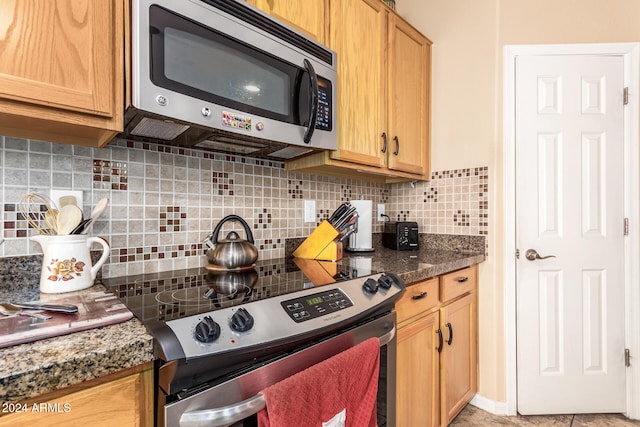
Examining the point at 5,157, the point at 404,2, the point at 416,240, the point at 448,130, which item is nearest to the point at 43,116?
the point at 5,157

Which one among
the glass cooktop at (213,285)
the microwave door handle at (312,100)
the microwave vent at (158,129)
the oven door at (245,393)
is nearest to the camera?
the oven door at (245,393)

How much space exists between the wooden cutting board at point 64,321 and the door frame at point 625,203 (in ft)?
6.24

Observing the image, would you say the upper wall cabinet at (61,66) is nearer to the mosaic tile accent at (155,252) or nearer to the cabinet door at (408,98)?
the mosaic tile accent at (155,252)

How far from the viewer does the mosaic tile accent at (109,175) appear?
1.11m

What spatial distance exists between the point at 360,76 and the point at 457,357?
1539 mm

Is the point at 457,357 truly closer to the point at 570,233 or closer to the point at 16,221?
the point at 570,233

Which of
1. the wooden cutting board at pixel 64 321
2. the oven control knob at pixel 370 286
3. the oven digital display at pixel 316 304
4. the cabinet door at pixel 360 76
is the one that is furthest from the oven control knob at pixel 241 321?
the cabinet door at pixel 360 76

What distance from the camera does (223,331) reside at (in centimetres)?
67

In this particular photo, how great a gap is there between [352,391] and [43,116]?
1048 millimetres

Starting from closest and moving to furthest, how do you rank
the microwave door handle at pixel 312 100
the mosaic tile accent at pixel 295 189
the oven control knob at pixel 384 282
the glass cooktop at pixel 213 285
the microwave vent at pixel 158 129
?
the glass cooktop at pixel 213 285 → the microwave vent at pixel 158 129 → the oven control knob at pixel 384 282 → the microwave door handle at pixel 312 100 → the mosaic tile accent at pixel 295 189

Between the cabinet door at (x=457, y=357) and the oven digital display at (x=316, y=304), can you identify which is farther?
the cabinet door at (x=457, y=357)

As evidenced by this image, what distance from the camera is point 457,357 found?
1693 mm

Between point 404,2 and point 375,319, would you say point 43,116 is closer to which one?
point 375,319

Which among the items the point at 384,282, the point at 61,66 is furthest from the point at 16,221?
the point at 384,282
